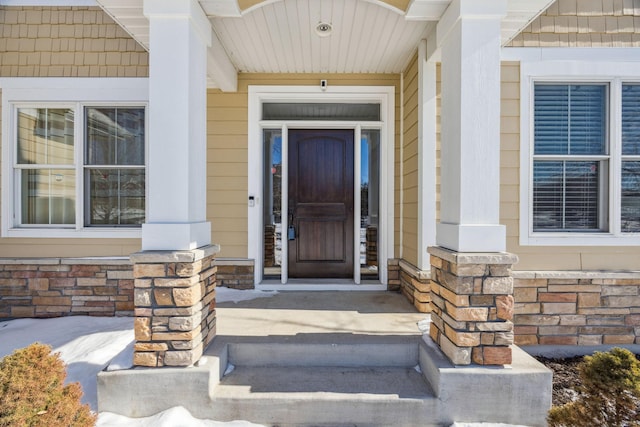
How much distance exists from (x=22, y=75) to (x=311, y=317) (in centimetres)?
387

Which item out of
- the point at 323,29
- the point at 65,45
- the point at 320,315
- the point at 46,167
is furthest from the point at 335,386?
the point at 65,45

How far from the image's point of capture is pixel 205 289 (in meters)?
2.33

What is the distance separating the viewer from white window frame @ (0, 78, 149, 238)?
144 inches

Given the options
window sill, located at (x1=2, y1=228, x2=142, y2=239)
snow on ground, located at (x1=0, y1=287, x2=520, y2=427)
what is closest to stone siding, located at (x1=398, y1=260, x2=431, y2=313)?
snow on ground, located at (x1=0, y1=287, x2=520, y2=427)

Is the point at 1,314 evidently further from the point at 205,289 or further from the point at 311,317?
the point at 311,317

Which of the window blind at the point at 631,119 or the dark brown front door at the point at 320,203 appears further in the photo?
the dark brown front door at the point at 320,203

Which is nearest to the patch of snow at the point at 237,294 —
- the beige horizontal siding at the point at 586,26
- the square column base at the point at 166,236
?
the square column base at the point at 166,236

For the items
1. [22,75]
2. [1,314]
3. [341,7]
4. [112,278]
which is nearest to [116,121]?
[22,75]

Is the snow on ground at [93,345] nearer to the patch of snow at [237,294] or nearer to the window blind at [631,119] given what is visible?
the patch of snow at [237,294]

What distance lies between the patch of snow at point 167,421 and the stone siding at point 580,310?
2603 mm

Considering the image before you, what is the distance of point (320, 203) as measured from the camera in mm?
4152

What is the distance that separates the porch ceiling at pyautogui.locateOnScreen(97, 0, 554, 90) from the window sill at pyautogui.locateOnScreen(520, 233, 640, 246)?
6.01 ft

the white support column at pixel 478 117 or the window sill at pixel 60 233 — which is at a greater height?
the white support column at pixel 478 117

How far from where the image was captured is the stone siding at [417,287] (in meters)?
3.14
